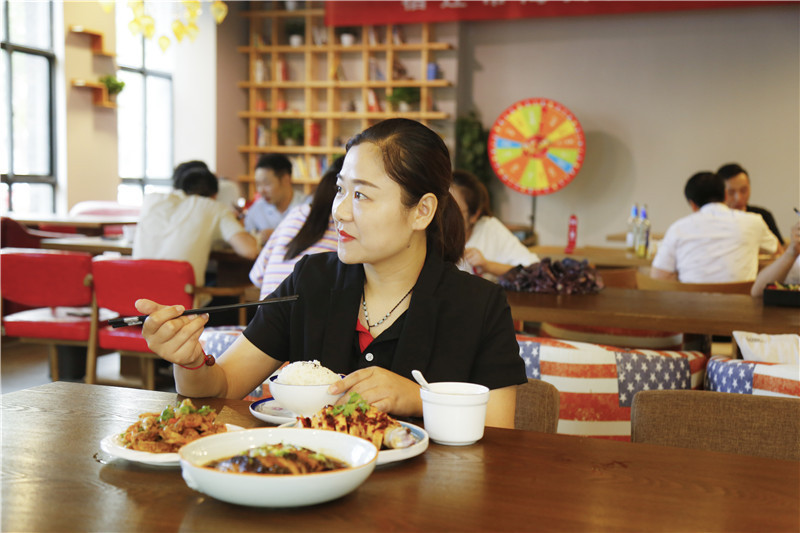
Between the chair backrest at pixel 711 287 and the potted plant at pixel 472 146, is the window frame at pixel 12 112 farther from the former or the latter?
the chair backrest at pixel 711 287

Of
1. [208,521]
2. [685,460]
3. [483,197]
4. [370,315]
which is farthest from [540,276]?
[208,521]

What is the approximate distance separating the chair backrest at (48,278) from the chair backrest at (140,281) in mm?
77

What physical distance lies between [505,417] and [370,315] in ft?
1.16

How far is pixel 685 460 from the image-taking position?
116 centimetres

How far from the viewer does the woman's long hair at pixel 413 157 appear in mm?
1561

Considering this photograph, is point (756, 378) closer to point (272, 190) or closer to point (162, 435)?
point (162, 435)

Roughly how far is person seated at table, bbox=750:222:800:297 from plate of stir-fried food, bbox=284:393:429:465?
8.86 feet

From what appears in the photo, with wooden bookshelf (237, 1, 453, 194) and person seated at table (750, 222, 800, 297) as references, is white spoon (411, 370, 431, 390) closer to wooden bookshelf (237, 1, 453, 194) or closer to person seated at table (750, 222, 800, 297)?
person seated at table (750, 222, 800, 297)

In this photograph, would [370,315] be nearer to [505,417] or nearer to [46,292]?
[505,417]

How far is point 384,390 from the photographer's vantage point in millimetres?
1305

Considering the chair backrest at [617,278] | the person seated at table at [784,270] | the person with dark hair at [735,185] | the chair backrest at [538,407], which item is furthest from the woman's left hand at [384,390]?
the person with dark hair at [735,185]

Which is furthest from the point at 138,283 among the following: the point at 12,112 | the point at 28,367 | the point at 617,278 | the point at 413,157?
the point at 12,112

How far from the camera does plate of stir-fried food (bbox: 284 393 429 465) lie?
110cm

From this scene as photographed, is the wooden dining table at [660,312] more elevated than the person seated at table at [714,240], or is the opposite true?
the person seated at table at [714,240]
